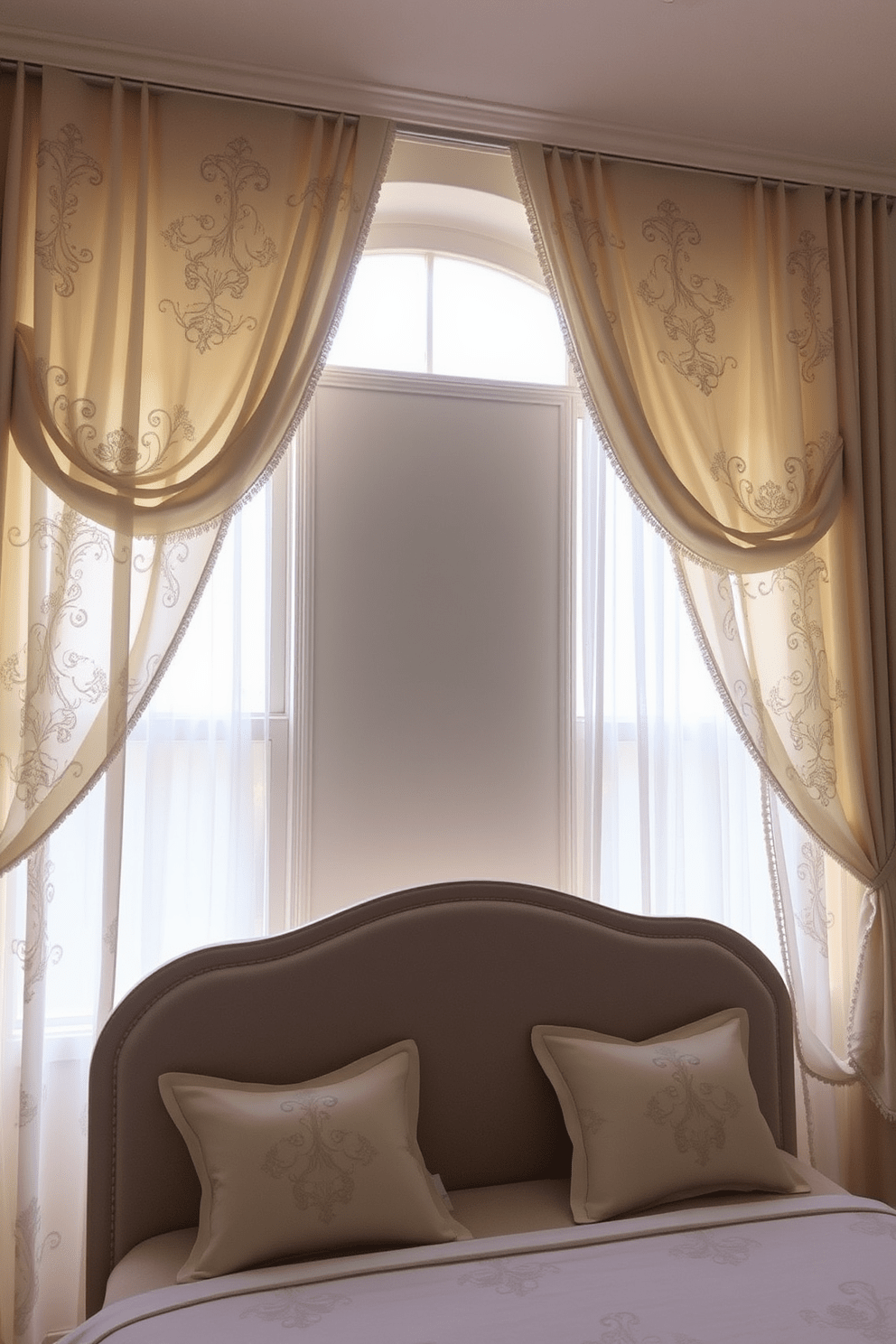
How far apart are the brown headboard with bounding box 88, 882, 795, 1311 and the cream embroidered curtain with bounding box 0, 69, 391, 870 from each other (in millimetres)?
→ 505

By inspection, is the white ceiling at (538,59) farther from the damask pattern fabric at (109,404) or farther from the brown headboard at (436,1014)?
the brown headboard at (436,1014)

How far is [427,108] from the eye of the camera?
252 cm

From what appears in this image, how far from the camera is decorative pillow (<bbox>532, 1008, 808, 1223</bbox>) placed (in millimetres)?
2096

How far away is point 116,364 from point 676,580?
4.77 ft

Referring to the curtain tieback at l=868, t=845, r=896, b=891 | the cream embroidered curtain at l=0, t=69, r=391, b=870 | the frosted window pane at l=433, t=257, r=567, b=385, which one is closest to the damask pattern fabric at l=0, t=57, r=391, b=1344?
A: the cream embroidered curtain at l=0, t=69, r=391, b=870

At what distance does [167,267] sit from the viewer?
2385mm

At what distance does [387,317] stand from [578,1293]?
2.27 m

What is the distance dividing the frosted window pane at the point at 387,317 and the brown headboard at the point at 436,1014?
1.38 m

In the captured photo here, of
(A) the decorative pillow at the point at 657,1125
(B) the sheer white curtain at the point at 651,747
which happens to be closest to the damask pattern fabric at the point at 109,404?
(B) the sheer white curtain at the point at 651,747

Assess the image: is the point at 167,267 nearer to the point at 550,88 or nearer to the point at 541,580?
the point at 550,88

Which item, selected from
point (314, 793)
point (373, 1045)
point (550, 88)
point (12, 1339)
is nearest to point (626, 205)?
point (550, 88)

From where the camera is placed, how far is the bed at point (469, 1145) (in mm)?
1715

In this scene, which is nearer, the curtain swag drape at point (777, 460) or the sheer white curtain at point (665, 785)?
the curtain swag drape at point (777, 460)

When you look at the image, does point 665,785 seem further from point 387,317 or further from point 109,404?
point 109,404
